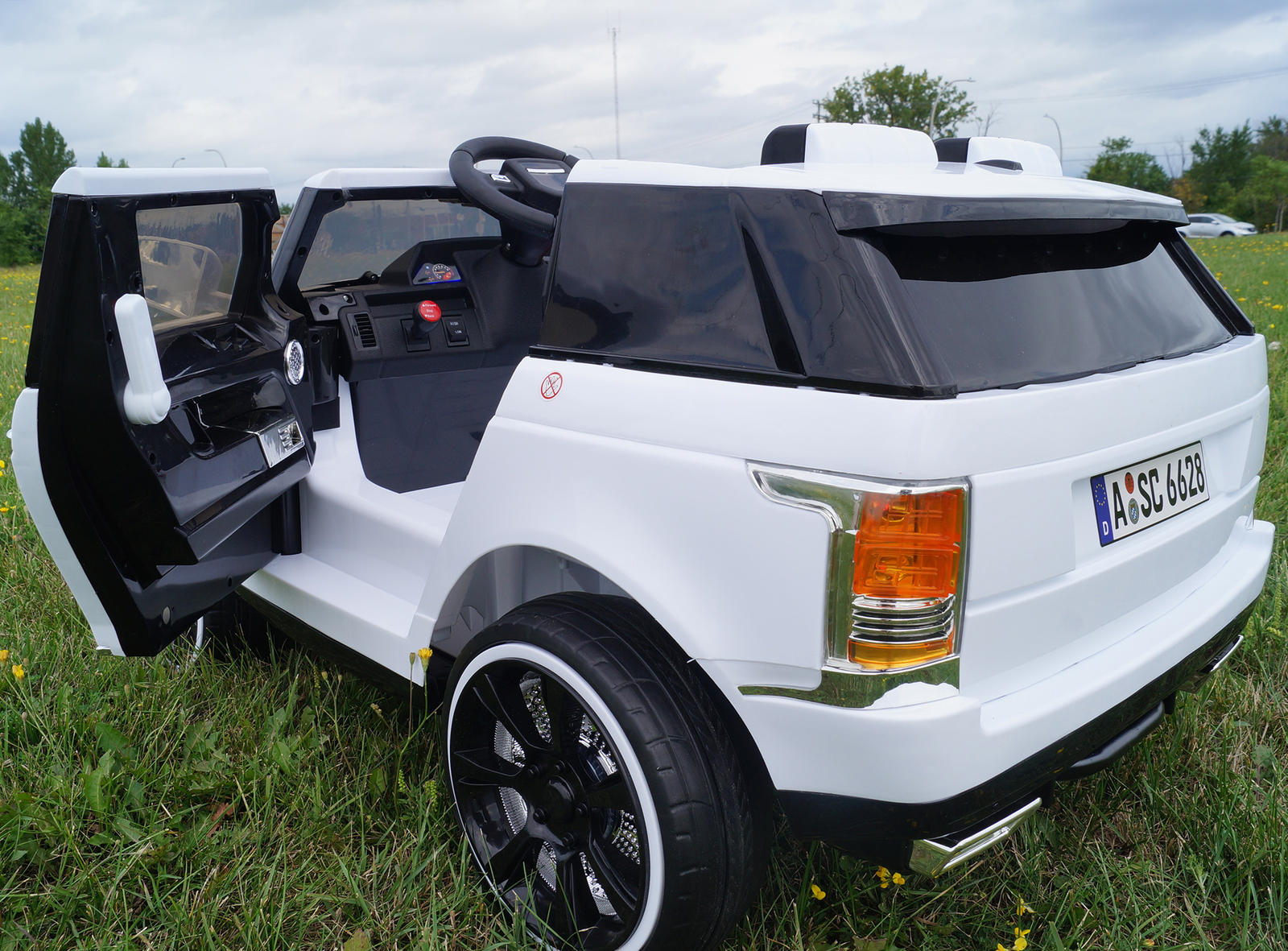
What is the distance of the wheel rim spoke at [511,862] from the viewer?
2.03 meters

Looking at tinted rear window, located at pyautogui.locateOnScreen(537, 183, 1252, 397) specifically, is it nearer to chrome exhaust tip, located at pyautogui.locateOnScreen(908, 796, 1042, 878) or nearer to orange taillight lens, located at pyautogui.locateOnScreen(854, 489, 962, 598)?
orange taillight lens, located at pyautogui.locateOnScreen(854, 489, 962, 598)

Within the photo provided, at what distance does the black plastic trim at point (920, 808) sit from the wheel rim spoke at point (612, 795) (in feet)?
0.97

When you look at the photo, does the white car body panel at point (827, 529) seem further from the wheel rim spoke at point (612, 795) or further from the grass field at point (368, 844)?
the grass field at point (368, 844)

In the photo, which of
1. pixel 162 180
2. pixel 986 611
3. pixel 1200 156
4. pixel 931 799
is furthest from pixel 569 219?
pixel 1200 156

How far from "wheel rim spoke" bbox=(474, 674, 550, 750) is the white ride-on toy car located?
1 cm

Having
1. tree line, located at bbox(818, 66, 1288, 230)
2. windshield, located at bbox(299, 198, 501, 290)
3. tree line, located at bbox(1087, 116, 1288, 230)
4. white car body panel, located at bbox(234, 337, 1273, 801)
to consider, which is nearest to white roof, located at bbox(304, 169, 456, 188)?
windshield, located at bbox(299, 198, 501, 290)

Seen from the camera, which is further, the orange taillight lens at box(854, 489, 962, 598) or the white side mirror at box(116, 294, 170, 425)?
the white side mirror at box(116, 294, 170, 425)

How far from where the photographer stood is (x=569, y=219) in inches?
79.3

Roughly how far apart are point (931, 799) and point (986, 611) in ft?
1.03

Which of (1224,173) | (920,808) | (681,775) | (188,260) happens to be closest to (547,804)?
(681,775)

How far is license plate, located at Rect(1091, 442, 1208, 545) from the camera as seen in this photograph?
170cm

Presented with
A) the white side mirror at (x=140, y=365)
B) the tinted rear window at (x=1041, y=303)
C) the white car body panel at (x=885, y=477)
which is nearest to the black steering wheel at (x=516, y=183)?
the white car body panel at (x=885, y=477)

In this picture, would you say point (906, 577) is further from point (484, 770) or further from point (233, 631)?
point (233, 631)

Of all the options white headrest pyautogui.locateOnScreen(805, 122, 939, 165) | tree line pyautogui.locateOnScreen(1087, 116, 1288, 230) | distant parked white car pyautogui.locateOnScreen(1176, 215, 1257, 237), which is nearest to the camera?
white headrest pyautogui.locateOnScreen(805, 122, 939, 165)
